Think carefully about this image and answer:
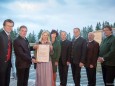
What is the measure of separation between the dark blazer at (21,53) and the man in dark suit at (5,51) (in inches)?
14.3

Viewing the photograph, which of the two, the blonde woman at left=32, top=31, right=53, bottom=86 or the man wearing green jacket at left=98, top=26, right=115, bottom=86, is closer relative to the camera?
the blonde woman at left=32, top=31, right=53, bottom=86

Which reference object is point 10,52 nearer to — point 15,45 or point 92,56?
point 15,45

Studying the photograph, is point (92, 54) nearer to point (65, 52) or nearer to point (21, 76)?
point (65, 52)

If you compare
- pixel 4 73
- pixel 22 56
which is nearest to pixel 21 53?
pixel 22 56

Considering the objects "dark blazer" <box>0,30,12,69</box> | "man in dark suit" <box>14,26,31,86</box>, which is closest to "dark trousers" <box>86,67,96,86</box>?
"man in dark suit" <box>14,26,31,86</box>

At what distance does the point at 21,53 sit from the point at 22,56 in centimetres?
9

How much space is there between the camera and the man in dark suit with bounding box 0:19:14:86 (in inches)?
256

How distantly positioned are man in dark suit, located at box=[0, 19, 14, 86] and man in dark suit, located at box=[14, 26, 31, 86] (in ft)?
1.22

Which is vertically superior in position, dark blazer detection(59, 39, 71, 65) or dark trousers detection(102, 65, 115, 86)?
dark blazer detection(59, 39, 71, 65)

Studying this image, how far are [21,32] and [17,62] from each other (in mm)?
802

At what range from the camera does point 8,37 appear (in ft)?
22.0

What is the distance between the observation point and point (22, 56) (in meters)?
7.13

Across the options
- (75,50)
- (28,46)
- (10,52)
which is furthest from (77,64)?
(10,52)

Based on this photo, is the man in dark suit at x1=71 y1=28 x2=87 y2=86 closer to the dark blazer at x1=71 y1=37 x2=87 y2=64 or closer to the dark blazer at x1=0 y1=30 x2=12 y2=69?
the dark blazer at x1=71 y1=37 x2=87 y2=64
